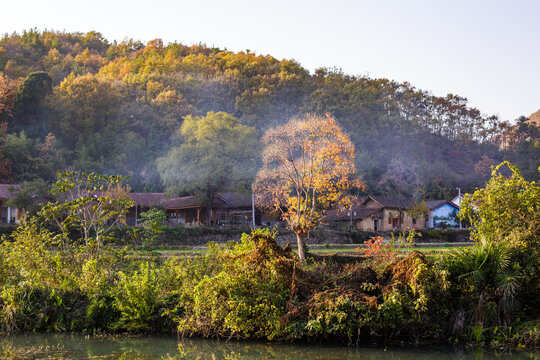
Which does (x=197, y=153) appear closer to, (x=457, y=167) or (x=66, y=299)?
(x=66, y=299)

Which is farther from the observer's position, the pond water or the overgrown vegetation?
the overgrown vegetation

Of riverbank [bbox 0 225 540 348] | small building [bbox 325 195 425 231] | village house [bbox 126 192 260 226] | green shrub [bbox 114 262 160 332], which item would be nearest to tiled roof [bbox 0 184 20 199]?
village house [bbox 126 192 260 226]

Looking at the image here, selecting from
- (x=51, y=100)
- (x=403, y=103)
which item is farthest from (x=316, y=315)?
(x=403, y=103)

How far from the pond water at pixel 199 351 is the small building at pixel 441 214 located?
5030 centimetres

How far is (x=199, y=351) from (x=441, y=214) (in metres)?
52.9

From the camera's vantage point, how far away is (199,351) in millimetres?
11555

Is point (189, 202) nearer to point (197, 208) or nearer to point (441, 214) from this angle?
point (197, 208)

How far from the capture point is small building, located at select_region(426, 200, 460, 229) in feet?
198

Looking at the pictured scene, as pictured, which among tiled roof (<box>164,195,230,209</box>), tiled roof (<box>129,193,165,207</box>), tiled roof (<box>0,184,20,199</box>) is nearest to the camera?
tiled roof (<box>0,184,20,199</box>)

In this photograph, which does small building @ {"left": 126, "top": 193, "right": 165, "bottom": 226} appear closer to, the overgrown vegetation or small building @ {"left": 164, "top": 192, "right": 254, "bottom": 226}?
small building @ {"left": 164, "top": 192, "right": 254, "bottom": 226}

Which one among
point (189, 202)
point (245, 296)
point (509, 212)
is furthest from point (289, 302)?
point (189, 202)

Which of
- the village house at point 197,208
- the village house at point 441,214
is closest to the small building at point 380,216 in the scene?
the village house at point 441,214

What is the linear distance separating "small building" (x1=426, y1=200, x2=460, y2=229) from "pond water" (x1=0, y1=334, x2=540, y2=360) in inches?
1980

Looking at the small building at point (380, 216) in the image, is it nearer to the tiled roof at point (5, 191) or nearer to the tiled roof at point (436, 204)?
the tiled roof at point (436, 204)
